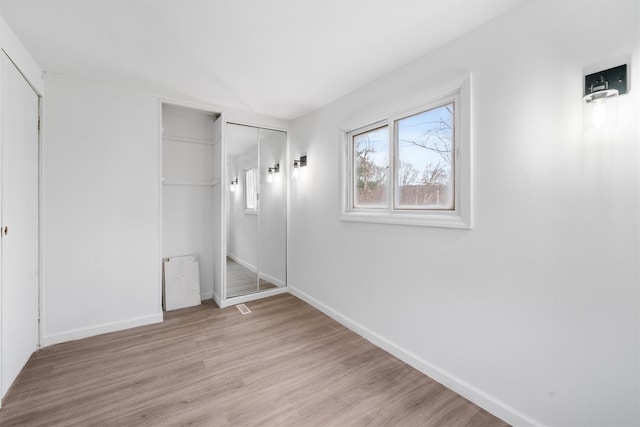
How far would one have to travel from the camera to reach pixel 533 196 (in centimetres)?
158

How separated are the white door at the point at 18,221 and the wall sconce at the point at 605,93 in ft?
11.6

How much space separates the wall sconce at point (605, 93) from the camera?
50.6 inches

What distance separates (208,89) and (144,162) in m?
1.09

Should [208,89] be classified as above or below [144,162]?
above

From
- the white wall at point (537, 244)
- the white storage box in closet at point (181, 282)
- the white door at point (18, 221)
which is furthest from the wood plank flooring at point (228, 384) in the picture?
the white storage box in closet at point (181, 282)

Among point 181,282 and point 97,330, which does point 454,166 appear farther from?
point 97,330

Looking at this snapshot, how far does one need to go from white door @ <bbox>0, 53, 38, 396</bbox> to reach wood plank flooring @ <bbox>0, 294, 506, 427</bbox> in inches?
10.1

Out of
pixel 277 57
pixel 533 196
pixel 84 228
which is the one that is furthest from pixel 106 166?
pixel 533 196

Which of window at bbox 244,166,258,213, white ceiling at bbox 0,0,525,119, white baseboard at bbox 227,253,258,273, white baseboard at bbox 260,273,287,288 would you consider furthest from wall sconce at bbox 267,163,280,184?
white baseboard at bbox 260,273,287,288

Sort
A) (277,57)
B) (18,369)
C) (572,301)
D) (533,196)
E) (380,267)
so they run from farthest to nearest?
(380,267), (277,57), (18,369), (533,196), (572,301)

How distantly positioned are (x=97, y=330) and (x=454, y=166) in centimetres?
379

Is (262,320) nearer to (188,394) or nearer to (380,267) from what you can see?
(188,394)

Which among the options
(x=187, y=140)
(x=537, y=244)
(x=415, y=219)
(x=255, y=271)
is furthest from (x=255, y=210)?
(x=537, y=244)

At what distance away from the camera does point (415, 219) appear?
2.22m
